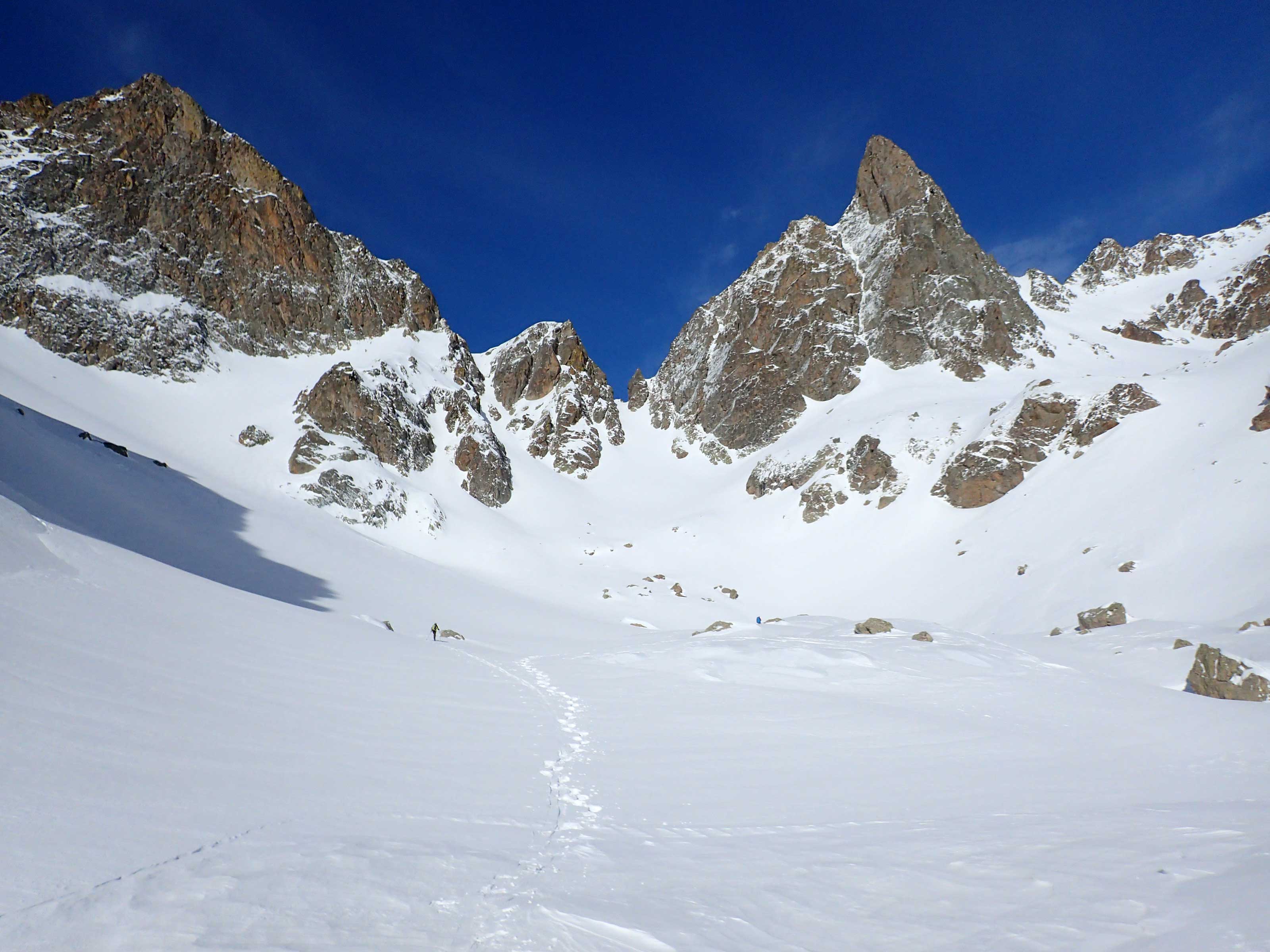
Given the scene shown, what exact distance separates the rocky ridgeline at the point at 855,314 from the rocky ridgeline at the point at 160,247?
4990cm

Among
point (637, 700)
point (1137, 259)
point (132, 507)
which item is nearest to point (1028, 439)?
point (637, 700)

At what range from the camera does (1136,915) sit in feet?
12.2

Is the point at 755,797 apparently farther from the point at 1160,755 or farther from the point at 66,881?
the point at 1160,755

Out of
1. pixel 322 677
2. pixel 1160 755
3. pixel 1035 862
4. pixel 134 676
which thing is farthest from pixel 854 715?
pixel 134 676

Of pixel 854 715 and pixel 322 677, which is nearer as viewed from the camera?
pixel 322 677

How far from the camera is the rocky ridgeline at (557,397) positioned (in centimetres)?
8944

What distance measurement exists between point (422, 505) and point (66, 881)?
61.1 m

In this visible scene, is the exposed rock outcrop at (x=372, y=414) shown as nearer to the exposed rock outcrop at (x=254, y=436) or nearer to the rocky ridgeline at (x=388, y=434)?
the rocky ridgeline at (x=388, y=434)

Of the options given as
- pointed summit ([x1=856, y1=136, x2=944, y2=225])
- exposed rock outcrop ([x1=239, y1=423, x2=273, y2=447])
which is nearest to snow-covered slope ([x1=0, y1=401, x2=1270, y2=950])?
exposed rock outcrop ([x1=239, y1=423, x2=273, y2=447])

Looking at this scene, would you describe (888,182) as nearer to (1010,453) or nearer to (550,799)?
(1010,453)

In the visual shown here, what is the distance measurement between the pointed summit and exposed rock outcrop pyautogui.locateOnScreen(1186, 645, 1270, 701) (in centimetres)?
9274

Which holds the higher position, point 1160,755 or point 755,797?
point 1160,755

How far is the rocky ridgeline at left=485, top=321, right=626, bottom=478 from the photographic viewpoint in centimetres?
8944

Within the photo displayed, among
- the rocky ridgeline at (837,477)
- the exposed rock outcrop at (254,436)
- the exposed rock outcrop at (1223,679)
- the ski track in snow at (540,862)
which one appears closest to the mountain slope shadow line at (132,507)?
the ski track in snow at (540,862)
